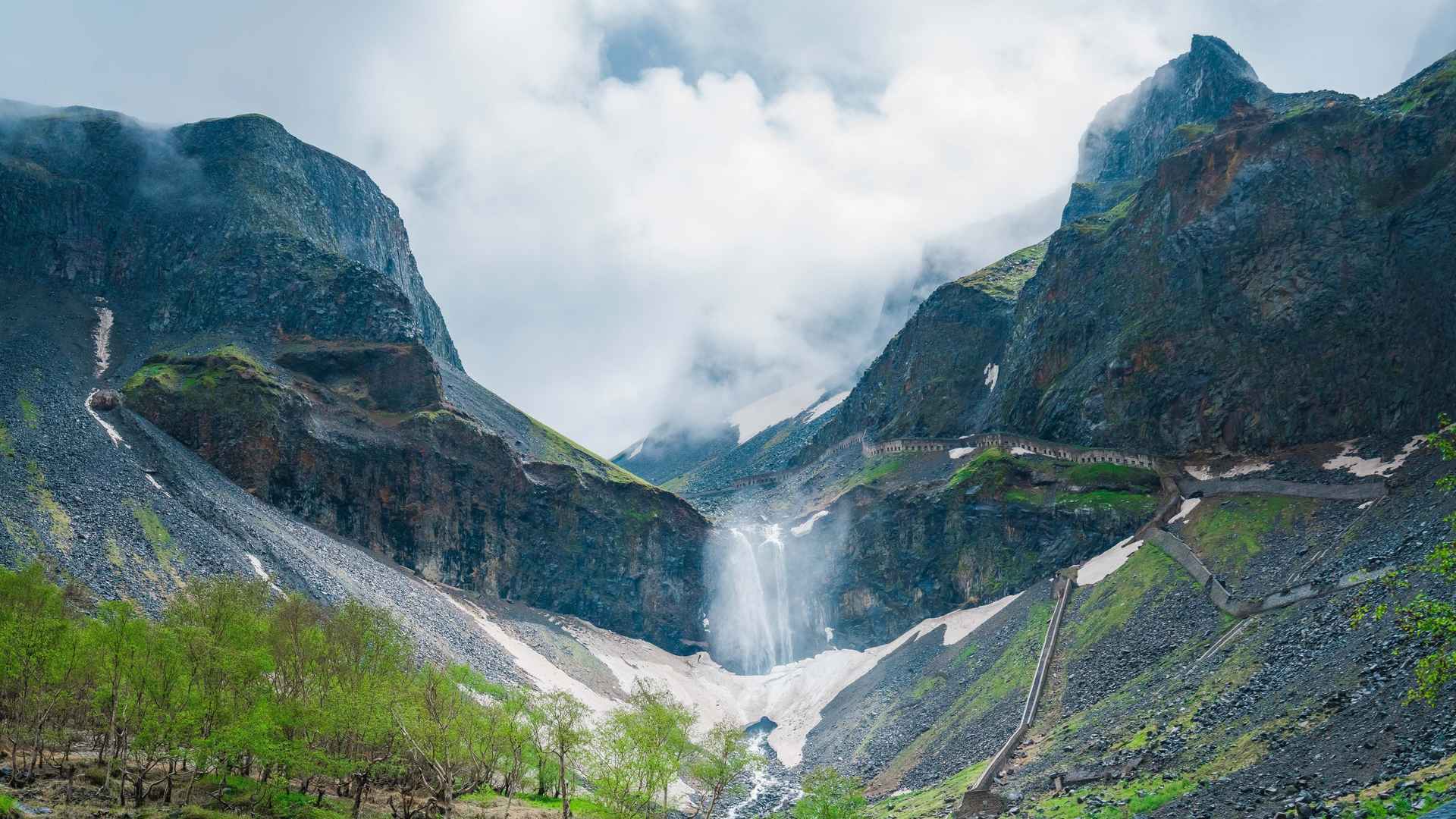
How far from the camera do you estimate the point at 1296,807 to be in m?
26.3

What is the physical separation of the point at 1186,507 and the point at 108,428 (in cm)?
10301

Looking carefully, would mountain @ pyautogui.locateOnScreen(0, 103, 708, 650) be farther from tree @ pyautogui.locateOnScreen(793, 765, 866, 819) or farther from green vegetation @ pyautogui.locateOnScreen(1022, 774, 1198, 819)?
green vegetation @ pyautogui.locateOnScreen(1022, 774, 1198, 819)

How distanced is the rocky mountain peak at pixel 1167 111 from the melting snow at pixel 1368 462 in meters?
62.8

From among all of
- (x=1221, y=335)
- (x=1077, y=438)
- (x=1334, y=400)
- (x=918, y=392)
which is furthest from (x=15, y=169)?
(x=1334, y=400)

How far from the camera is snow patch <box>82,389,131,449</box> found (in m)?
85.1

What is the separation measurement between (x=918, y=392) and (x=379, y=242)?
4847 inches

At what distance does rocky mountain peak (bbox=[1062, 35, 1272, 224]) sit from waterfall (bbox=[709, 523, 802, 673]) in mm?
76501

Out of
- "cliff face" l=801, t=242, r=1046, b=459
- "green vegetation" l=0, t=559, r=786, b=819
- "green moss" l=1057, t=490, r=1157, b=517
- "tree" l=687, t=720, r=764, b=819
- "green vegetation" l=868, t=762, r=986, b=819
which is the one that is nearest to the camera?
"green vegetation" l=0, t=559, r=786, b=819

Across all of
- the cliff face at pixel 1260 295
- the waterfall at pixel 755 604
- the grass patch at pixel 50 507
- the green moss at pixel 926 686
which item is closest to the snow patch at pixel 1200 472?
the cliff face at pixel 1260 295

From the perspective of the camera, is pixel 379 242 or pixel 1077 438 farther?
pixel 379 242

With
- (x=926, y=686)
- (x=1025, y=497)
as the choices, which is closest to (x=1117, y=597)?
(x=926, y=686)

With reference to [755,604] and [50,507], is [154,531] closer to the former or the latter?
[50,507]

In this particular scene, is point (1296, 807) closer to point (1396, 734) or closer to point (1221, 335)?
point (1396, 734)

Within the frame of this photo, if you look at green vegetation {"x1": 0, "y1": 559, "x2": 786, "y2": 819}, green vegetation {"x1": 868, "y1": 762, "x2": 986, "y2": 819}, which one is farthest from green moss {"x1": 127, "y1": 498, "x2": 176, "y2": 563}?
green vegetation {"x1": 868, "y1": 762, "x2": 986, "y2": 819}
